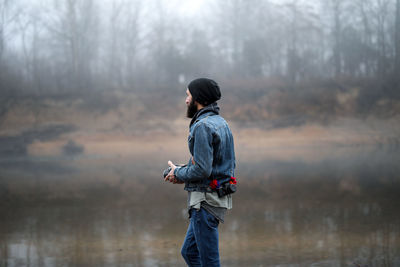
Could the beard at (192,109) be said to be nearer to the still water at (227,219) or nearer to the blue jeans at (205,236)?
the blue jeans at (205,236)

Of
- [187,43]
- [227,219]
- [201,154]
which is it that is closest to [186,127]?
[187,43]

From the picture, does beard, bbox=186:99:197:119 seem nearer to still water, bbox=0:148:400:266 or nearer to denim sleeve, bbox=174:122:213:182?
denim sleeve, bbox=174:122:213:182

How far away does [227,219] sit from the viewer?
6309 mm

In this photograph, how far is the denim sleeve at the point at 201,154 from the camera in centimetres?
269

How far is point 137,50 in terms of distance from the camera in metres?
28.7

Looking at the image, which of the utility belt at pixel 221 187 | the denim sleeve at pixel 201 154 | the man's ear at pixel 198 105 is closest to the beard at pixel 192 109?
the man's ear at pixel 198 105

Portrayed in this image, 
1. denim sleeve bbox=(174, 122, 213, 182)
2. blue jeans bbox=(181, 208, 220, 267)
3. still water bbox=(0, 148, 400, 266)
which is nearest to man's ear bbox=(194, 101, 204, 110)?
denim sleeve bbox=(174, 122, 213, 182)

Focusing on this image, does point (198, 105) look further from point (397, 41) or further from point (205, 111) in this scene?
point (397, 41)

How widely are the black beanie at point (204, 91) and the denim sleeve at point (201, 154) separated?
0.25 meters

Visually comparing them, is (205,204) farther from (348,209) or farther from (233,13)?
(233,13)

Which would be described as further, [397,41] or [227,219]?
[397,41]

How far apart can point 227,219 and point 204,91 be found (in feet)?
12.4

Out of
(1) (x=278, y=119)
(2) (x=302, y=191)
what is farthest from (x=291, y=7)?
(2) (x=302, y=191)

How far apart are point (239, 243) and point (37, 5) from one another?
2605 centimetres
